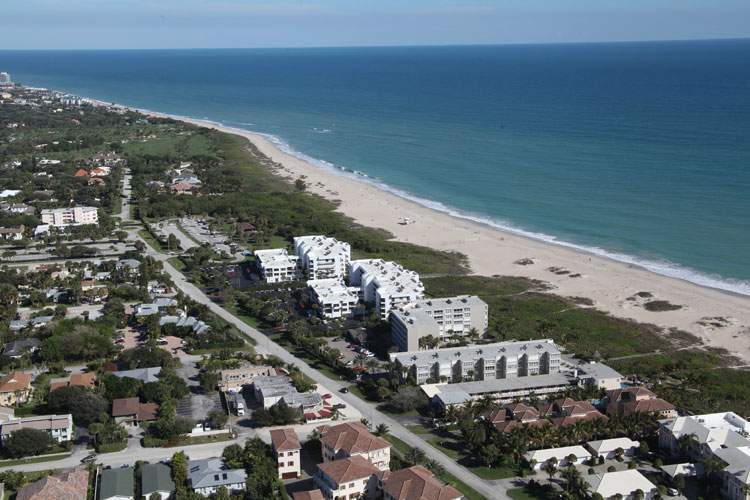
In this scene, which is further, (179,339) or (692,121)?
(692,121)

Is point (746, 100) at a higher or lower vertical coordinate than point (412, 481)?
higher

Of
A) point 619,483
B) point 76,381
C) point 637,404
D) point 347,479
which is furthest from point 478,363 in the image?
point 76,381

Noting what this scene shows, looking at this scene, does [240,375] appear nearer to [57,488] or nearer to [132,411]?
[132,411]

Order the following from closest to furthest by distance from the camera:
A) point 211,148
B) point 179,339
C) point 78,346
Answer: point 78,346 → point 179,339 → point 211,148

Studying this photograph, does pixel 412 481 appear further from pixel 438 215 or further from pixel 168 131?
pixel 168 131

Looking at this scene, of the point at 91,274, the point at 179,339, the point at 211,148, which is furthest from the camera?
the point at 211,148

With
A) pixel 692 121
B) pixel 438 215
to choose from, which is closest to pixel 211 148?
pixel 438 215
